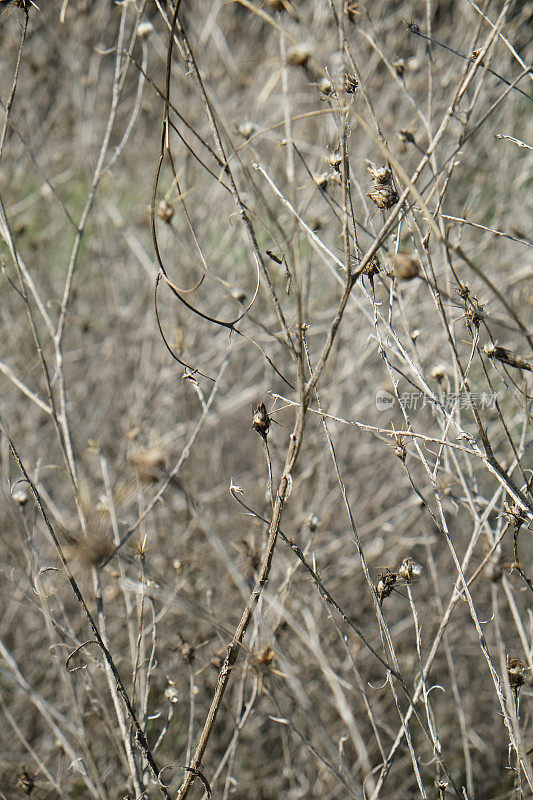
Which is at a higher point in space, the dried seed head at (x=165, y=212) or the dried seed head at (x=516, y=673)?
the dried seed head at (x=165, y=212)

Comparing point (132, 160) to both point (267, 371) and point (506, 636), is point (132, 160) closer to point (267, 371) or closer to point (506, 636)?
point (267, 371)

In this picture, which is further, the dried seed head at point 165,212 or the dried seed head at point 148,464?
the dried seed head at point 165,212

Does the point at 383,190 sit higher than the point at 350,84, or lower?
lower

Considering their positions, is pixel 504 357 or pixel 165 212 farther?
pixel 165 212

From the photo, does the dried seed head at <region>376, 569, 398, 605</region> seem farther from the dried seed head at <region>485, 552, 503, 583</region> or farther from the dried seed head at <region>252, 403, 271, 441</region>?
the dried seed head at <region>252, 403, 271, 441</region>

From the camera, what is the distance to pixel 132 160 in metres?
2.94

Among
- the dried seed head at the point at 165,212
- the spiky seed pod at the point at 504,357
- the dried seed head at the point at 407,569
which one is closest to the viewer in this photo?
the spiky seed pod at the point at 504,357

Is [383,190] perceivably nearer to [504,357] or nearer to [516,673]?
[504,357]

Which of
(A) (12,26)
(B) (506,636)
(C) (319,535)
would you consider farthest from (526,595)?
(A) (12,26)

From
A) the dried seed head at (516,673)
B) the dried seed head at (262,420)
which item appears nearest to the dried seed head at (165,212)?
the dried seed head at (262,420)

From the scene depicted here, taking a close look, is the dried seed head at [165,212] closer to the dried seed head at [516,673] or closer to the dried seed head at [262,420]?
the dried seed head at [262,420]

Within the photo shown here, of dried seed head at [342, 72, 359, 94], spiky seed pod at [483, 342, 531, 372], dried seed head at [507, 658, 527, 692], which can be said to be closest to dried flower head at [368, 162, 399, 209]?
dried seed head at [342, 72, 359, 94]

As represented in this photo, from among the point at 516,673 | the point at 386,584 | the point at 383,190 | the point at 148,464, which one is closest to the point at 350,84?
the point at 383,190

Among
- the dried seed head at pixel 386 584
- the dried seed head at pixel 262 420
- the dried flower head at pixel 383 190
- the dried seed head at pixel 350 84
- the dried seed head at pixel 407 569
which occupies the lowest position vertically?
the dried seed head at pixel 386 584
